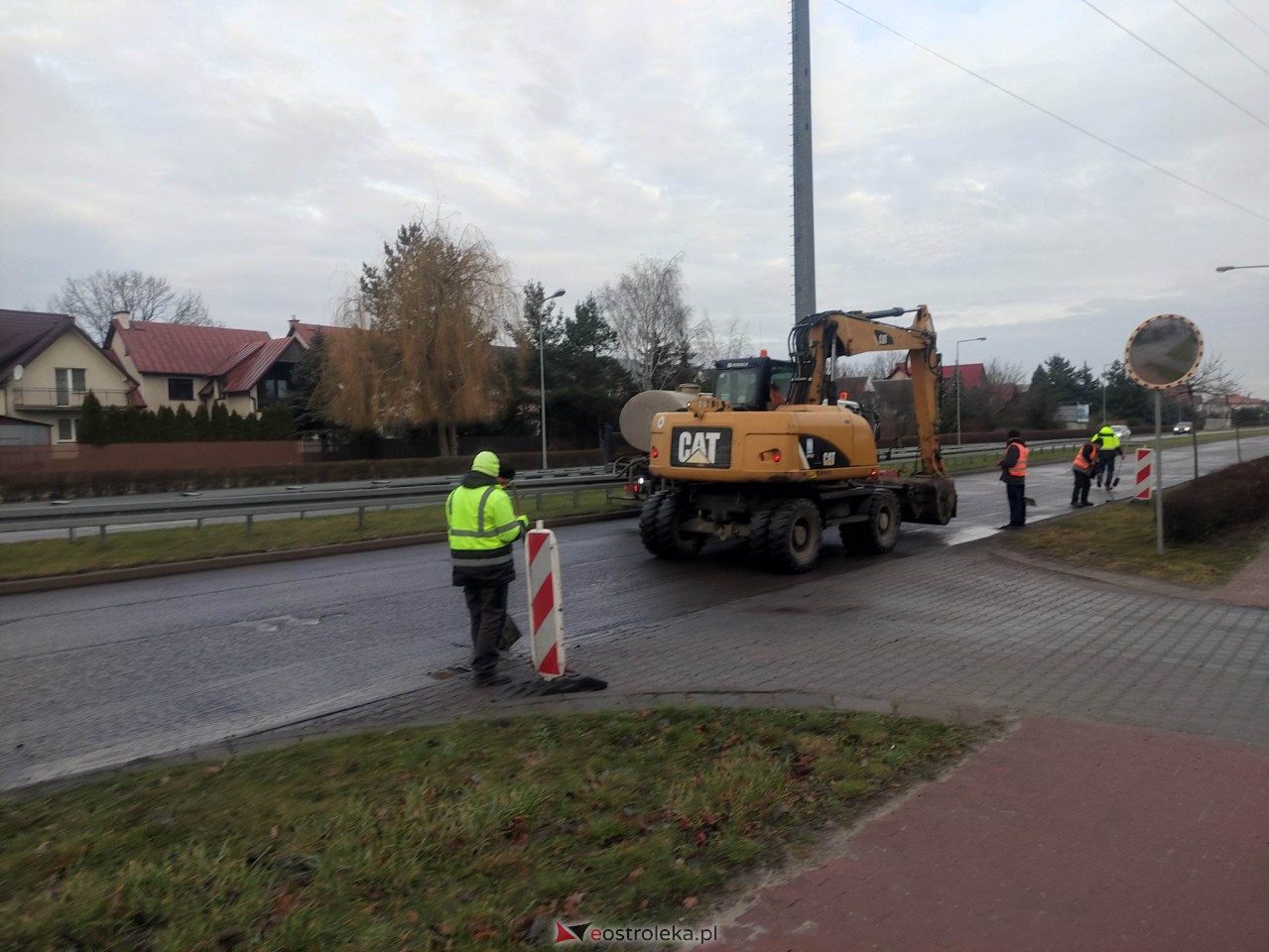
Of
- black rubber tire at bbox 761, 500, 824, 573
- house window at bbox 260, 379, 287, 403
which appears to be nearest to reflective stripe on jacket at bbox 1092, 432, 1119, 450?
black rubber tire at bbox 761, 500, 824, 573

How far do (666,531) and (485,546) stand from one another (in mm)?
6408

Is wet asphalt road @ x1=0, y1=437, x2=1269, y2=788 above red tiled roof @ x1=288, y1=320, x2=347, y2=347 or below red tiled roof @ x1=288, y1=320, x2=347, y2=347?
below

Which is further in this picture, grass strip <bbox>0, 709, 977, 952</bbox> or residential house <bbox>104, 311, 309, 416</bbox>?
residential house <bbox>104, 311, 309, 416</bbox>

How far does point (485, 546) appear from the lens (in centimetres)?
706

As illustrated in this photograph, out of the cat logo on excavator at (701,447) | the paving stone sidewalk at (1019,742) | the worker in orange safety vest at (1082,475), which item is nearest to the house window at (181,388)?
the worker in orange safety vest at (1082,475)

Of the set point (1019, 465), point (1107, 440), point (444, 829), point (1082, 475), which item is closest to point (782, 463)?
point (1019, 465)

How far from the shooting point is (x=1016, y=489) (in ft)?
53.9

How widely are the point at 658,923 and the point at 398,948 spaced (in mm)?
912

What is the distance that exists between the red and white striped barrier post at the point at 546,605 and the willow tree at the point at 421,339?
36496 millimetres

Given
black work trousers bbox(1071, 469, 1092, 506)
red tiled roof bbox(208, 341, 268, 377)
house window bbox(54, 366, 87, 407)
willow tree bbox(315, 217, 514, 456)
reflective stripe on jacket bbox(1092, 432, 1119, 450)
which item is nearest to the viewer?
black work trousers bbox(1071, 469, 1092, 506)

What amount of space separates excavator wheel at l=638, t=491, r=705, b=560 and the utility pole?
818 centimetres

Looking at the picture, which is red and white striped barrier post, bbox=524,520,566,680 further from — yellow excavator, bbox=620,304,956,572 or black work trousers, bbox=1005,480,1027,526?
black work trousers, bbox=1005,480,1027,526

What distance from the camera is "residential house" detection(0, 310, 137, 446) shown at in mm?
47750

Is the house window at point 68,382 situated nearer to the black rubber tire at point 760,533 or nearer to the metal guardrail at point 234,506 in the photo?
the metal guardrail at point 234,506
